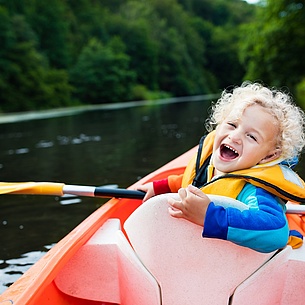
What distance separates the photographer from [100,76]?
112ft

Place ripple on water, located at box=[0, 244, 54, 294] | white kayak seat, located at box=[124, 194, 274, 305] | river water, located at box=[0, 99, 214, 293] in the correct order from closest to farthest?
1. white kayak seat, located at box=[124, 194, 274, 305]
2. ripple on water, located at box=[0, 244, 54, 294]
3. river water, located at box=[0, 99, 214, 293]

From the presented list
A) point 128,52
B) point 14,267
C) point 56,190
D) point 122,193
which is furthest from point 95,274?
point 128,52

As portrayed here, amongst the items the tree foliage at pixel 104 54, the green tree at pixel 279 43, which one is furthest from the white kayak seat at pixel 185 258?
the tree foliage at pixel 104 54

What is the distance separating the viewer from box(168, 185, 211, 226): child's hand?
1.63 meters

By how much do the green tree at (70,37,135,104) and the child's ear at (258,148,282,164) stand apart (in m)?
31.0

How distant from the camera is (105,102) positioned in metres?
33.8

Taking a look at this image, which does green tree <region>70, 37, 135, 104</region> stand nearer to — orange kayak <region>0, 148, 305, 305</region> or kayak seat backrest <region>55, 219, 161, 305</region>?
kayak seat backrest <region>55, 219, 161, 305</region>

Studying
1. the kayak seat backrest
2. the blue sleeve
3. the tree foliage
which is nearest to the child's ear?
the blue sleeve

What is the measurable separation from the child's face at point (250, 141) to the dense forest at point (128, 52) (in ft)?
53.3

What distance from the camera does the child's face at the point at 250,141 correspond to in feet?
6.24

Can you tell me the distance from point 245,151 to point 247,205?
0.77ft

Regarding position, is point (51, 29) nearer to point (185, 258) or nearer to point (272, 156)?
point (272, 156)

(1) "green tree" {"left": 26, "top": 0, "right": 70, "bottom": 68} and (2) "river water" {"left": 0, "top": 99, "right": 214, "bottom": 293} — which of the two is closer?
(2) "river water" {"left": 0, "top": 99, "right": 214, "bottom": 293}

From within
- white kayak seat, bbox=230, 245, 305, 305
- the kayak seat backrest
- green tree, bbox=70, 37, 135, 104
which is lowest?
green tree, bbox=70, 37, 135, 104
